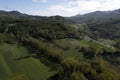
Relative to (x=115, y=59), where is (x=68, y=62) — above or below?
above

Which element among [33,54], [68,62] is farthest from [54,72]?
[33,54]

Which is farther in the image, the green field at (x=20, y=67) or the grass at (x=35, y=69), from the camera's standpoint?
the grass at (x=35, y=69)

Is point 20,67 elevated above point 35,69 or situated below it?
below

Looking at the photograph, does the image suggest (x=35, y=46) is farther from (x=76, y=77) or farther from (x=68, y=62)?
(x=76, y=77)

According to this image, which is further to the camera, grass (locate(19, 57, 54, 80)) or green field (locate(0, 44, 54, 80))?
grass (locate(19, 57, 54, 80))

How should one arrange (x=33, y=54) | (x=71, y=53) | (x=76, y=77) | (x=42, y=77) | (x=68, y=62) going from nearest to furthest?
(x=76, y=77)
(x=42, y=77)
(x=68, y=62)
(x=33, y=54)
(x=71, y=53)

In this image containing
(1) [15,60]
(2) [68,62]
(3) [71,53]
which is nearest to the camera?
(2) [68,62]

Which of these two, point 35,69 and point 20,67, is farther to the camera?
point 20,67

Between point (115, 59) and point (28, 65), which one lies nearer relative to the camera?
point (28, 65)
